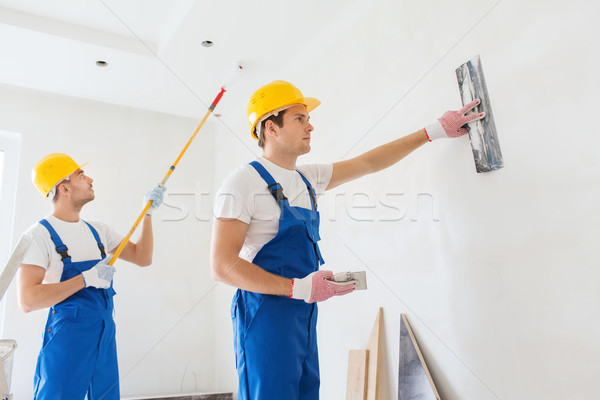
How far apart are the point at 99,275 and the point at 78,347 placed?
0.34 meters

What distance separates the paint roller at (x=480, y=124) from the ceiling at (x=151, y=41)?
106cm

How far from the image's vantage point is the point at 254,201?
147cm

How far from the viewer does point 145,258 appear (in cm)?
260

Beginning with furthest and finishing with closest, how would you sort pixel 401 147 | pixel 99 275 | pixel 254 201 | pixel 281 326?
1. pixel 99 275
2. pixel 401 147
3. pixel 254 201
4. pixel 281 326

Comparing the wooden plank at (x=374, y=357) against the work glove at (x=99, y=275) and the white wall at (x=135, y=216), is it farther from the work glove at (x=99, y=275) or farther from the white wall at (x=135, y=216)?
the white wall at (x=135, y=216)

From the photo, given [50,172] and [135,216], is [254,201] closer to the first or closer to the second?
[50,172]

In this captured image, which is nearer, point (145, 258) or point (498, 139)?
point (498, 139)

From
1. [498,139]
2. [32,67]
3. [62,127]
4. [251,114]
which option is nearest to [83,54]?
[32,67]

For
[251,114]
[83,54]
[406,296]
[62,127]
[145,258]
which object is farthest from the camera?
[62,127]

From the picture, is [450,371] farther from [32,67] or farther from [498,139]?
[32,67]

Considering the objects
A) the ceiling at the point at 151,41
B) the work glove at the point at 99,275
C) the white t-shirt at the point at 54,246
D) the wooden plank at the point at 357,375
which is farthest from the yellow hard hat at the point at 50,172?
the wooden plank at the point at 357,375

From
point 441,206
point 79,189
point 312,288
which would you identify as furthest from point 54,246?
point 441,206

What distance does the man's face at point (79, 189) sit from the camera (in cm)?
235

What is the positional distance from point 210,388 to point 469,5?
336 cm
